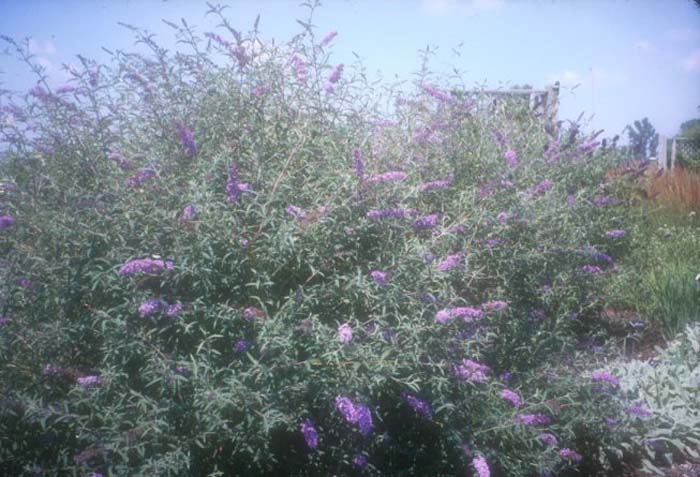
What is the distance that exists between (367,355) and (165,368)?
0.86 metres

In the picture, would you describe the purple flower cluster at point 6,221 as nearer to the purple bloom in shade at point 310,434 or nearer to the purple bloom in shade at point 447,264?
the purple bloom in shade at point 310,434

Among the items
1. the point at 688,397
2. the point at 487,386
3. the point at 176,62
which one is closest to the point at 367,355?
the point at 487,386

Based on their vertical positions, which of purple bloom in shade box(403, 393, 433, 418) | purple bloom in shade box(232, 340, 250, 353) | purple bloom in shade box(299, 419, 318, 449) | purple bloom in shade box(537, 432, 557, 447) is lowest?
purple bloom in shade box(537, 432, 557, 447)

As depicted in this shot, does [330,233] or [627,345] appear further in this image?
[627,345]

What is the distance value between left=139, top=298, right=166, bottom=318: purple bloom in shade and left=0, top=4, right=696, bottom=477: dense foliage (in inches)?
0.4

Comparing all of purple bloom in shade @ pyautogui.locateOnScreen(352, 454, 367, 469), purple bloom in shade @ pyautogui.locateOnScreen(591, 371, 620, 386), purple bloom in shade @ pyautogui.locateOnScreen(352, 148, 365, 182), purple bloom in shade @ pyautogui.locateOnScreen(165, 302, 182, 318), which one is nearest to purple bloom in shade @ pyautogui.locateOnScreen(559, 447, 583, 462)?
purple bloom in shade @ pyautogui.locateOnScreen(591, 371, 620, 386)

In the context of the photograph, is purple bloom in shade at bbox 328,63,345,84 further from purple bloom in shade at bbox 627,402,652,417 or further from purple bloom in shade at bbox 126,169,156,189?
purple bloom in shade at bbox 627,402,652,417

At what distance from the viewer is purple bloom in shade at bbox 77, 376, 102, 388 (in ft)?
7.59

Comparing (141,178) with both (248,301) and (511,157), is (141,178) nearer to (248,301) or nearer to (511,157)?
(248,301)

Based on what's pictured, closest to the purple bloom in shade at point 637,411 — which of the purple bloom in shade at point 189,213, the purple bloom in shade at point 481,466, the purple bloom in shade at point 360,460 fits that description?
the purple bloom in shade at point 481,466

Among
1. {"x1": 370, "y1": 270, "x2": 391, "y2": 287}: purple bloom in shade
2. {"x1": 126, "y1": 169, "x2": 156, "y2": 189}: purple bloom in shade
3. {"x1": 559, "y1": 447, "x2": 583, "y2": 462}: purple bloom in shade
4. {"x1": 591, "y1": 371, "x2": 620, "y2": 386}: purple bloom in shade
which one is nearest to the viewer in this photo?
{"x1": 370, "y1": 270, "x2": 391, "y2": 287}: purple bloom in shade

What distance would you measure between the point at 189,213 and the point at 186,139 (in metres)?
0.53

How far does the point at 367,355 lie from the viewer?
2.34 m

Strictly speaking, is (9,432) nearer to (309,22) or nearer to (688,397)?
(309,22)
